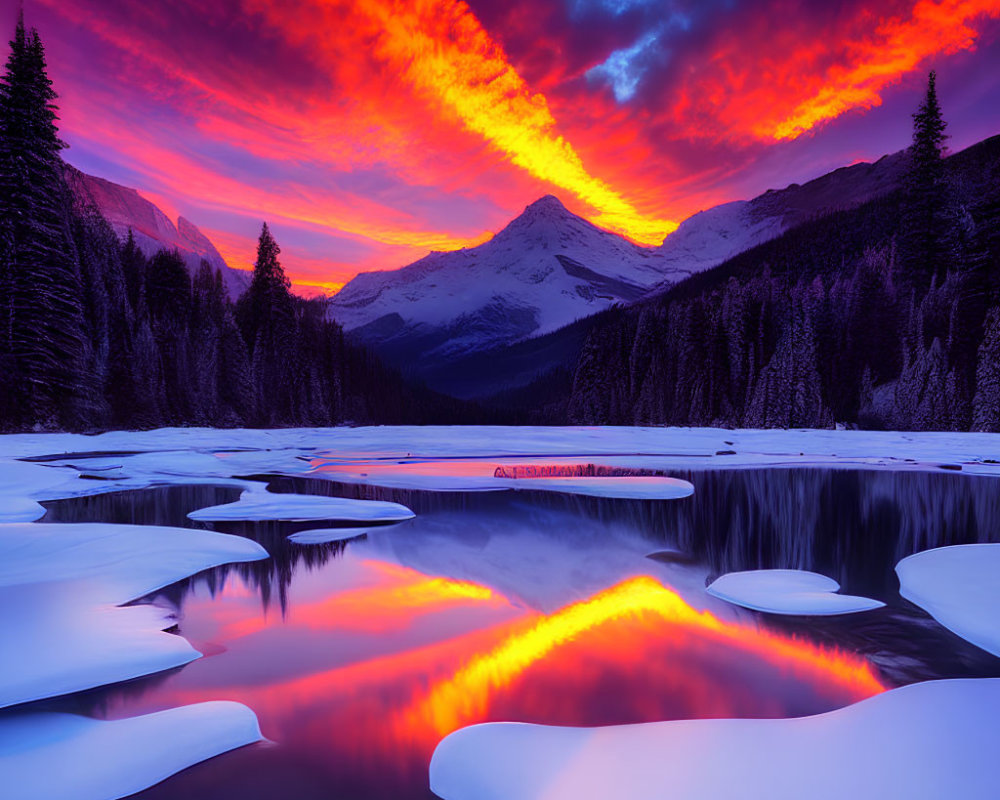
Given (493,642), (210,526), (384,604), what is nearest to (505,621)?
(493,642)

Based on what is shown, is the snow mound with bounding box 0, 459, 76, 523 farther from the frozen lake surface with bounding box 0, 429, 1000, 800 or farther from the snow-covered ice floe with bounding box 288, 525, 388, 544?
the snow-covered ice floe with bounding box 288, 525, 388, 544

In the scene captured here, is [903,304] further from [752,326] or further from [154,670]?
[154,670]

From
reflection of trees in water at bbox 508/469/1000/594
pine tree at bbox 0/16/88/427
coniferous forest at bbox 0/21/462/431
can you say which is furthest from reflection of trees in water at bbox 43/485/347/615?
coniferous forest at bbox 0/21/462/431

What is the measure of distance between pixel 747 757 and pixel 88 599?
24.3 feet

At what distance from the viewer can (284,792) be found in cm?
368

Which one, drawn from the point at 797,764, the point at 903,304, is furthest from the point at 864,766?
the point at 903,304

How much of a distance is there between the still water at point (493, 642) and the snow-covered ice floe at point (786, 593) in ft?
1.06

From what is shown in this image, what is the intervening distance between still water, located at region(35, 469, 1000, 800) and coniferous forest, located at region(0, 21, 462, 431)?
999 inches

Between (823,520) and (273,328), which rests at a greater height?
(273,328)

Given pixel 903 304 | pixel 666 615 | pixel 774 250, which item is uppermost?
pixel 774 250

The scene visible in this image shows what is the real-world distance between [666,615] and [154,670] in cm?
559

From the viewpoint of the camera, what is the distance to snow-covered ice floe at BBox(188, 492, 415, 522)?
13117mm

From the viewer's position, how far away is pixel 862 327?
52656 mm

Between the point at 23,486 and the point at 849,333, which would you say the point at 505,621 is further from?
the point at 849,333
